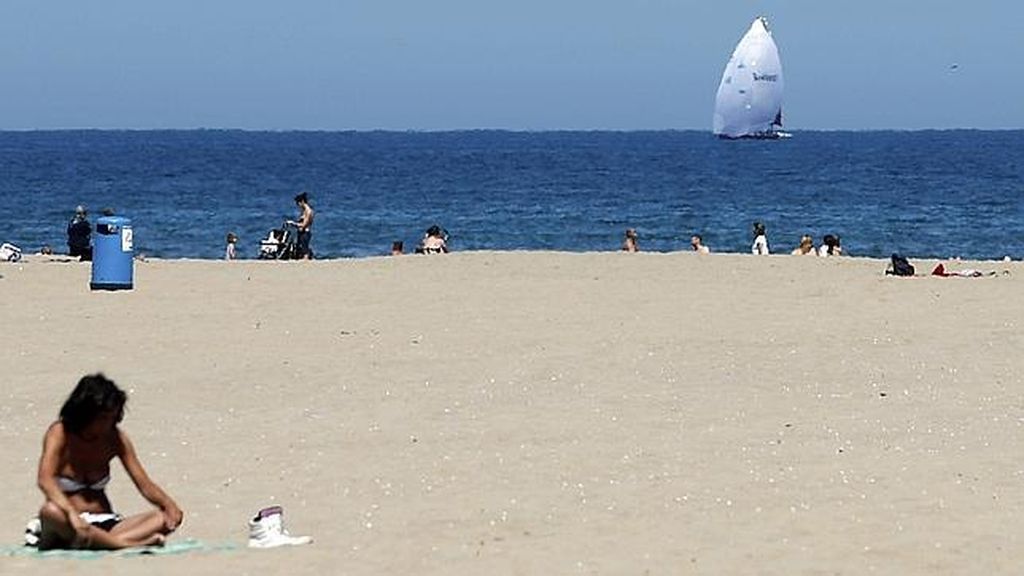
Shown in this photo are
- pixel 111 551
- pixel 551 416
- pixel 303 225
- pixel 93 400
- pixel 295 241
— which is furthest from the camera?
pixel 295 241

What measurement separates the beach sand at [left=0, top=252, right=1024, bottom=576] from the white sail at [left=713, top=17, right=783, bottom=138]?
87.6m

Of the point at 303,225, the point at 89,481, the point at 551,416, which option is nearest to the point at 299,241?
the point at 303,225

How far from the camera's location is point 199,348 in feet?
57.2

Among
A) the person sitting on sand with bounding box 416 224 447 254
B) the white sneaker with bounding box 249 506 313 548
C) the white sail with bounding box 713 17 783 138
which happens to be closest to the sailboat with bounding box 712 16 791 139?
the white sail with bounding box 713 17 783 138

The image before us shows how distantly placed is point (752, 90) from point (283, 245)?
8596cm

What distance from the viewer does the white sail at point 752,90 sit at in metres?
110

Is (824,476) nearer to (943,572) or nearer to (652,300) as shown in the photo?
(943,572)

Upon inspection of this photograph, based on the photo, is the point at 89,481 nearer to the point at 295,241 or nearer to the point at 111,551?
the point at 111,551

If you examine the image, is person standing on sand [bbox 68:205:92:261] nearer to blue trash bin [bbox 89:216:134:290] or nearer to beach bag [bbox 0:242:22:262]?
beach bag [bbox 0:242:22:262]

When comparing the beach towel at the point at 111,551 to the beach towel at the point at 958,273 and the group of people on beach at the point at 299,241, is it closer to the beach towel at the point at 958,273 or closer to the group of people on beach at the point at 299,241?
the beach towel at the point at 958,273

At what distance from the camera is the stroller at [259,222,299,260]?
95.8 feet

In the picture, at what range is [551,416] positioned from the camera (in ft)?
44.6

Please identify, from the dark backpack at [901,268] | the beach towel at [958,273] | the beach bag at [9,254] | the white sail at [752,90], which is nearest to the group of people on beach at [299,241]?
the beach bag at [9,254]

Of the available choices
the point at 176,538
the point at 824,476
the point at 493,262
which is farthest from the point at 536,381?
the point at 493,262
